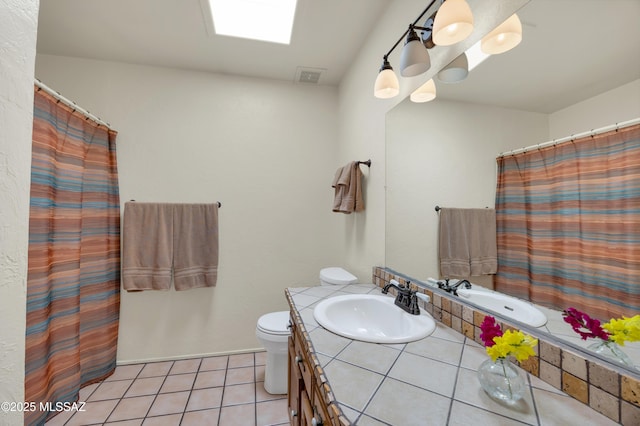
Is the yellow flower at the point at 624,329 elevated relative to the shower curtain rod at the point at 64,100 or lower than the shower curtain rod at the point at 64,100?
lower

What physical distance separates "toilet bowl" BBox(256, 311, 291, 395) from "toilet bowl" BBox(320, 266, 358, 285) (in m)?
0.42

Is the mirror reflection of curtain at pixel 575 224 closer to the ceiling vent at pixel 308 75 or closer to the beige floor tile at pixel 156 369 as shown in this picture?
the ceiling vent at pixel 308 75

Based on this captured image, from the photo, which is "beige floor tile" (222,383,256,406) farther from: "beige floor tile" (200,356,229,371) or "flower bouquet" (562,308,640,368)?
"flower bouquet" (562,308,640,368)

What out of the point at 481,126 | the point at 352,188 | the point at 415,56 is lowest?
the point at 352,188

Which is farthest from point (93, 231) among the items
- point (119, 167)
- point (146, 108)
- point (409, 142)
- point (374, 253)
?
point (409, 142)

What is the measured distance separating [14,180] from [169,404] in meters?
1.70

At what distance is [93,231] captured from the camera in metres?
1.88

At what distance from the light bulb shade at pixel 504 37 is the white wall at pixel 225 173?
5.43 feet

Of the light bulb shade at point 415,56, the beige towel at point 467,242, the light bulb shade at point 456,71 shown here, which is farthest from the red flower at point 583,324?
the light bulb shade at point 415,56

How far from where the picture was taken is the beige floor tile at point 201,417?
150 cm

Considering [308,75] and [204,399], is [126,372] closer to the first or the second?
[204,399]

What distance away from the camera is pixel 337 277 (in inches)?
78.0

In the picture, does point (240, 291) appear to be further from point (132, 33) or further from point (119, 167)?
point (132, 33)

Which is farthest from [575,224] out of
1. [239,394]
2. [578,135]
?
[239,394]
